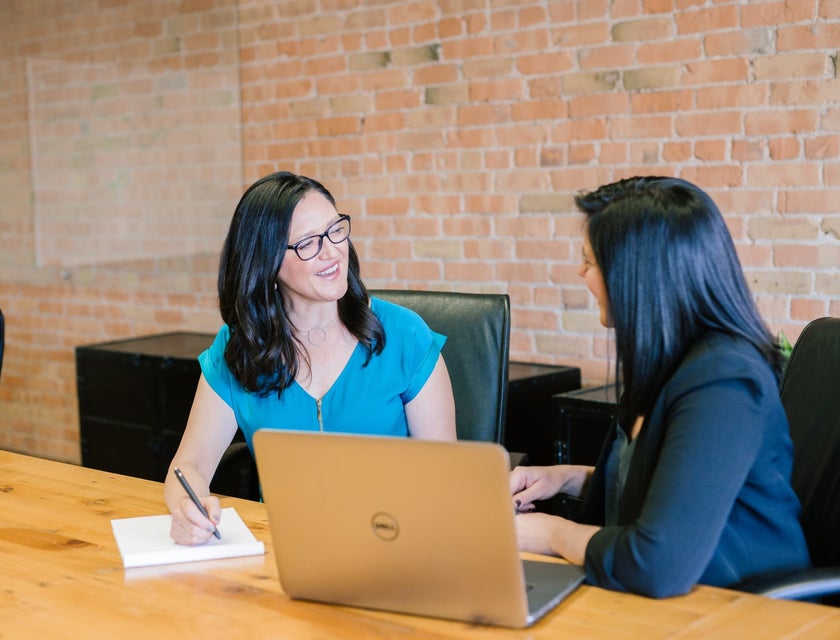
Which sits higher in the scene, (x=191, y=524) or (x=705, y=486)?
(x=705, y=486)

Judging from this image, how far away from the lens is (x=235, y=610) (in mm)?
1371

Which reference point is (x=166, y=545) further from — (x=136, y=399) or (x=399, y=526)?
(x=136, y=399)

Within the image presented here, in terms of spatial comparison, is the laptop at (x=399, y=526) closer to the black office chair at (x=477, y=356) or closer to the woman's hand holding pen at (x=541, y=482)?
the woman's hand holding pen at (x=541, y=482)

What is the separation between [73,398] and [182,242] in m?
1.02

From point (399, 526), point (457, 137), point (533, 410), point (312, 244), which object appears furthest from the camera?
point (457, 137)

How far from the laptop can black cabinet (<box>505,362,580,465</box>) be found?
5.85 feet

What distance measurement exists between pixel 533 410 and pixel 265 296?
1283 millimetres

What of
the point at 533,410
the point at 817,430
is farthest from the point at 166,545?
the point at 533,410

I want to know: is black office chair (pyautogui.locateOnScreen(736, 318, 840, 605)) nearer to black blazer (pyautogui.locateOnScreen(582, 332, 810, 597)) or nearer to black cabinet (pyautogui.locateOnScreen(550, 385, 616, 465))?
black blazer (pyautogui.locateOnScreen(582, 332, 810, 597))

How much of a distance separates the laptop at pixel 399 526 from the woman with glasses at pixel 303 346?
30.6 inches

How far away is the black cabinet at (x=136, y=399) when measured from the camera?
374cm

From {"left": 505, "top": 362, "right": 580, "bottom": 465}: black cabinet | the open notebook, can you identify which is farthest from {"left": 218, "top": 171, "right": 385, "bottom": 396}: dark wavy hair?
{"left": 505, "top": 362, "right": 580, "bottom": 465}: black cabinet

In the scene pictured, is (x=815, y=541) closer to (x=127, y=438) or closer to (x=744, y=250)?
(x=744, y=250)

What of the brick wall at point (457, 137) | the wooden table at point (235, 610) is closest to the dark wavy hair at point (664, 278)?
the wooden table at point (235, 610)
